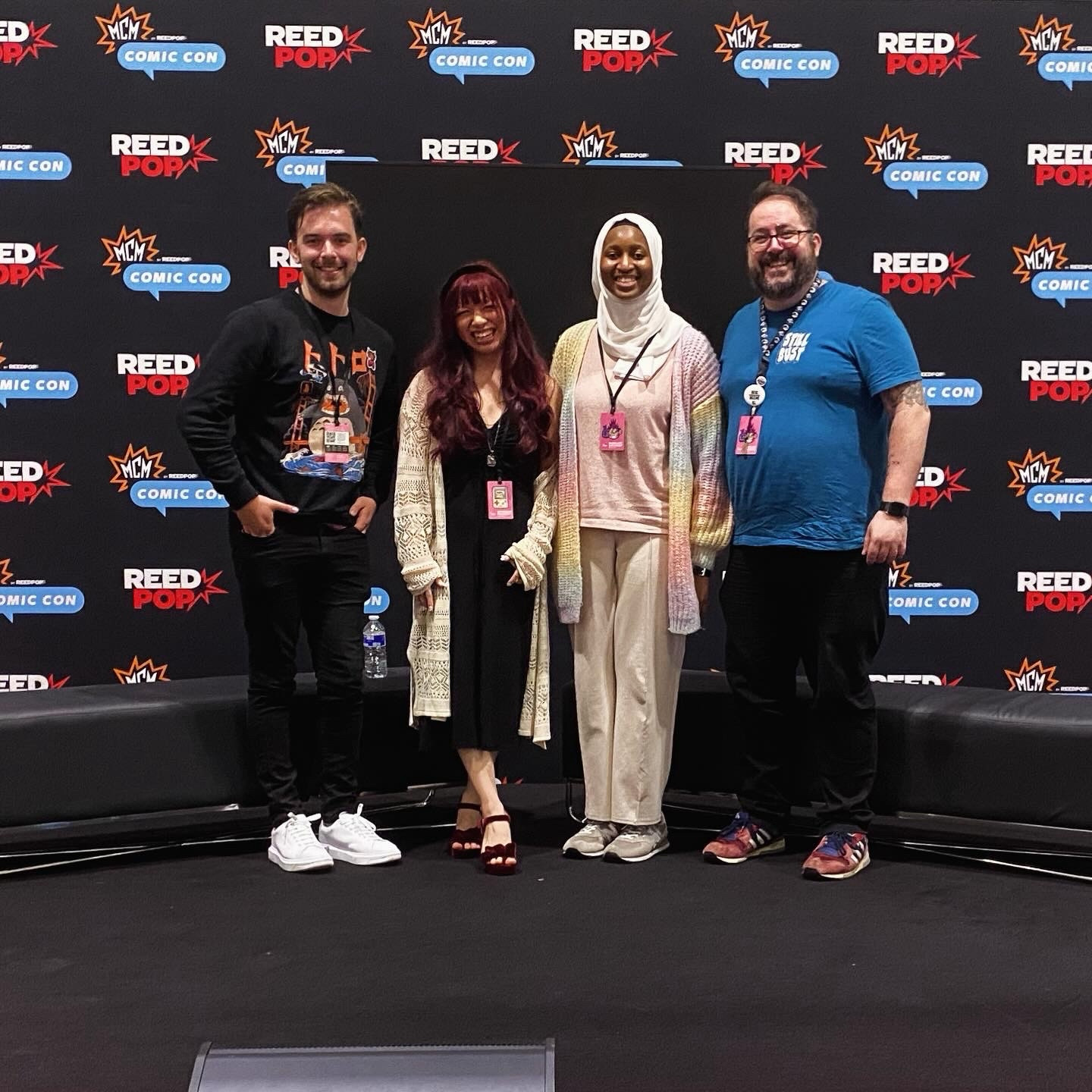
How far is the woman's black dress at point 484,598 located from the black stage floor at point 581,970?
16.9 inches

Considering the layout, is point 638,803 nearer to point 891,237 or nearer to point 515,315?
point 515,315

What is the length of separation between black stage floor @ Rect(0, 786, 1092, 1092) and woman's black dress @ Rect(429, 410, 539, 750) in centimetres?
43

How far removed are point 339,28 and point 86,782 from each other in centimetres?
267

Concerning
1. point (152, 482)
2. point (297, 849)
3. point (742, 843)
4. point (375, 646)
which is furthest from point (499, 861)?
point (152, 482)

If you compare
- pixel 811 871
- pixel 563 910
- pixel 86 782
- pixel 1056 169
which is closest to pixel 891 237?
pixel 1056 169

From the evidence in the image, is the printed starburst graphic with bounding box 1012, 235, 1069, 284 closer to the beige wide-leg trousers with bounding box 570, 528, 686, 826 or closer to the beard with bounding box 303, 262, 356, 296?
the beige wide-leg trousers with bounding box 570, 528, 686, 826

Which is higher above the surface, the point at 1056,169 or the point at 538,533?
the point at 1056,169

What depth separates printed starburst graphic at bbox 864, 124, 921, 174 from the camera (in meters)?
4.17

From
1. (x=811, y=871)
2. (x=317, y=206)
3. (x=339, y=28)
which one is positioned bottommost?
(x=811, y=871)

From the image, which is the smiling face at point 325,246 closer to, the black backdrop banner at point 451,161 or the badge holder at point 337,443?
the badge holder at point 337,443

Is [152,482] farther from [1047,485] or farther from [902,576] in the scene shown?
[1047,485]

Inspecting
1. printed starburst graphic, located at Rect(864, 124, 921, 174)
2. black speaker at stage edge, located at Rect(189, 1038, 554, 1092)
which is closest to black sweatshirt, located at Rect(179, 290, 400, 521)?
black speaker at stage edge, located at Rect(189, 1038, 554, 1092)

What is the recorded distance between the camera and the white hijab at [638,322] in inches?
121

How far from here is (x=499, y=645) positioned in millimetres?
3098
